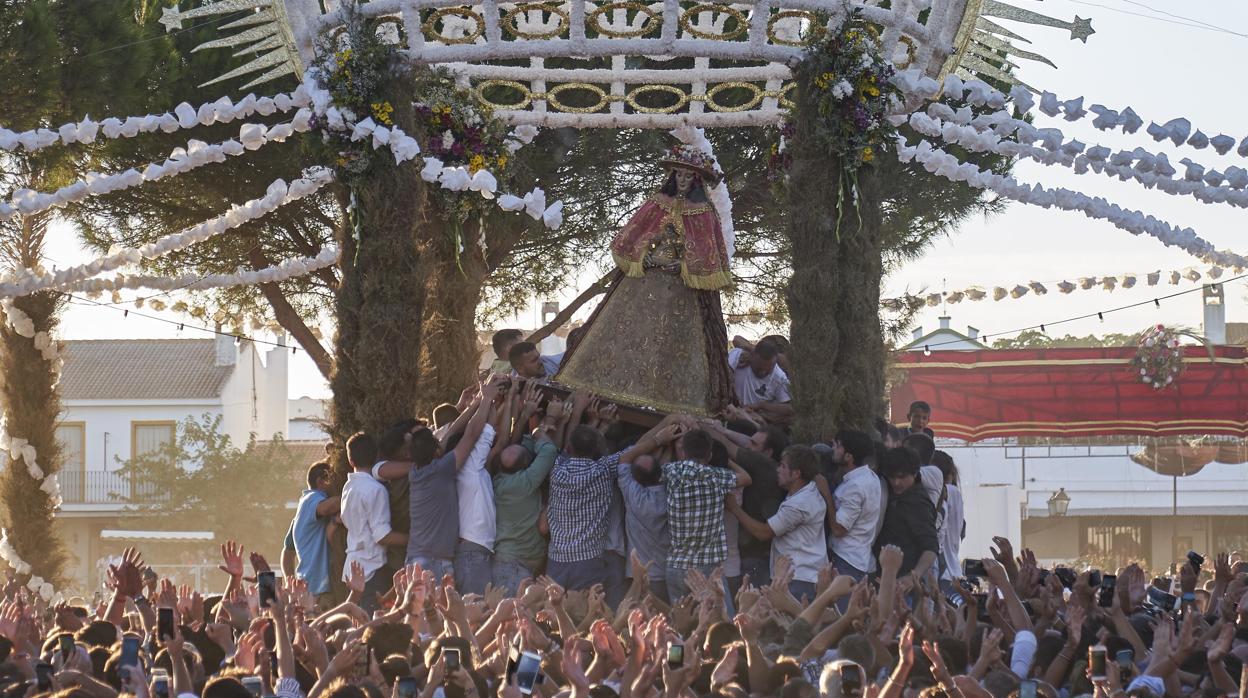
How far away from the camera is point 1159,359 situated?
30.5 meters

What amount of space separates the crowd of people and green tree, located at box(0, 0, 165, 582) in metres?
5.41

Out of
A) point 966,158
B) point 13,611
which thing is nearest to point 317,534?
point 13,611

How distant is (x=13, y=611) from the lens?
6.32 meters

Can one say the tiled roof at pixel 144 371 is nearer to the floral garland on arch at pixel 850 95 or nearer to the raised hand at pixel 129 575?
the floral garland on arch at pixel 850 95

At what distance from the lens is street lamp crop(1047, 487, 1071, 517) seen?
32.0 m

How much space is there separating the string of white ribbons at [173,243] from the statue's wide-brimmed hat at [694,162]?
2319mm

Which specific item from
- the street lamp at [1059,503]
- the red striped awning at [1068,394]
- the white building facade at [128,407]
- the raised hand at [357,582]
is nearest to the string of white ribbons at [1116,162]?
the raised hand at [357,582]

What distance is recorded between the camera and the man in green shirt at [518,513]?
31.0 ft

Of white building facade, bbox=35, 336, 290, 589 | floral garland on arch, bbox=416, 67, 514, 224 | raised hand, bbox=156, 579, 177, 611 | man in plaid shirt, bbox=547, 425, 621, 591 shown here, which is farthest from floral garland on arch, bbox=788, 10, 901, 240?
white building facade, bbox=35, 336, 290, 589

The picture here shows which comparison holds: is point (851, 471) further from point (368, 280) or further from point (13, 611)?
point (13, 611)

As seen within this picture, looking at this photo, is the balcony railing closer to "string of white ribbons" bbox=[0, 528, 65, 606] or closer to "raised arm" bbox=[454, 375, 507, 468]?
"string of white ribbons" bbox=[0, 528, 65, 606]

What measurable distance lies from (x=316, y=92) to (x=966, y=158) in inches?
398

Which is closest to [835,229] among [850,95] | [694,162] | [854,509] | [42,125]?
[850,95]

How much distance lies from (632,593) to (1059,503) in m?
26.5
